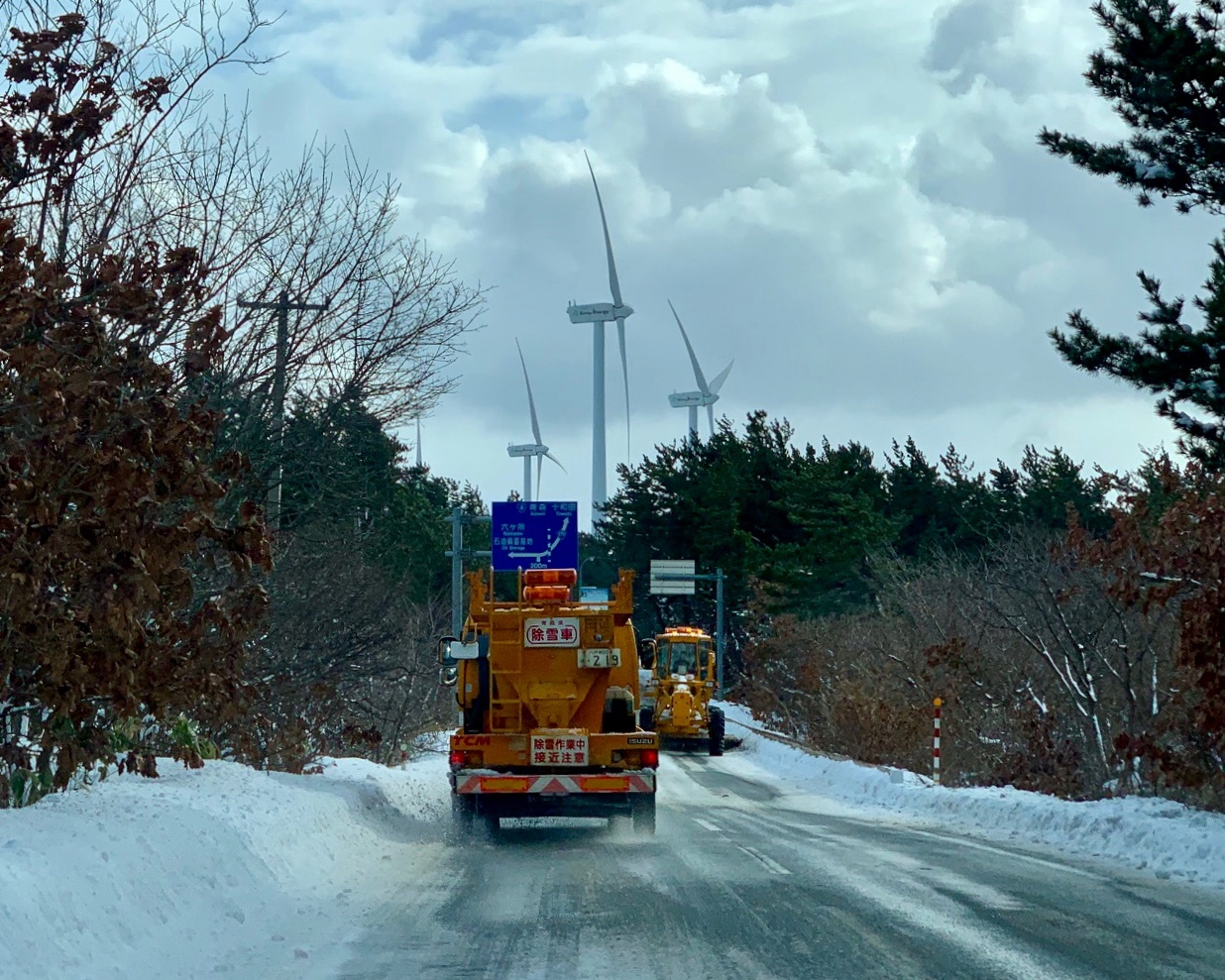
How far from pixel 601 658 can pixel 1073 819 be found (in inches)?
228

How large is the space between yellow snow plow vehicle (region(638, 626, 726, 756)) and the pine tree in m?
25.0

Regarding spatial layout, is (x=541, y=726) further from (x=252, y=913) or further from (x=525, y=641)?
(x=252, y=913)

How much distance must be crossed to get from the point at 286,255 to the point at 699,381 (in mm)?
56796

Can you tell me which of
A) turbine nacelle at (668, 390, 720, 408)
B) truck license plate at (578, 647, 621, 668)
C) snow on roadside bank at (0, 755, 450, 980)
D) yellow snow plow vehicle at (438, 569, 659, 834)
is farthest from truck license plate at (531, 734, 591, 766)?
turbine nacelle at (668, 390, 720, 408)

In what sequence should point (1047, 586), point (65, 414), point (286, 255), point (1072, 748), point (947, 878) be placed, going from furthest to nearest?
point (1072, 748)
point (1047, 586)
point (286, 255)
point (947, 878)
point (65, 414)

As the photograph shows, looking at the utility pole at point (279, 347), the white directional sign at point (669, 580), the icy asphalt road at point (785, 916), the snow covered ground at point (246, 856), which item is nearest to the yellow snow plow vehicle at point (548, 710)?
the snow covered ground at point (246, 856)

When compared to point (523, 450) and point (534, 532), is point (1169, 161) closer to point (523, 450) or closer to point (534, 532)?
point (534, 532)

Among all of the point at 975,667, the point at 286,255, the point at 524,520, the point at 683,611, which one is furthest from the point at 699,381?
the point at 286,255

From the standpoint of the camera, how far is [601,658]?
1816cm

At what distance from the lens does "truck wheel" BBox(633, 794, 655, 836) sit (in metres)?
17.2

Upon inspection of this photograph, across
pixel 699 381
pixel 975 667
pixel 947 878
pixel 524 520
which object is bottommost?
pixel 947 878

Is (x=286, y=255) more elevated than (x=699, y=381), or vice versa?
(x=699, y=381)

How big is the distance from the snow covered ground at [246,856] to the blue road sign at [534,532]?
1635 cm

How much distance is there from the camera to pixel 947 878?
12375mm
